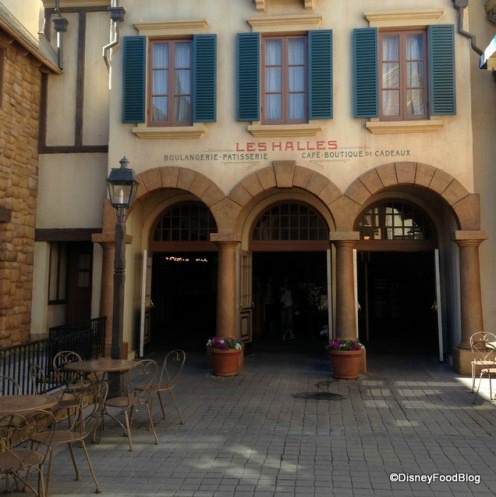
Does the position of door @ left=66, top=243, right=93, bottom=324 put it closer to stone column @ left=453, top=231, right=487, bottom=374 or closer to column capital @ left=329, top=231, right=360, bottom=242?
column capital @ left=329, top=231, right=360, bottom=242

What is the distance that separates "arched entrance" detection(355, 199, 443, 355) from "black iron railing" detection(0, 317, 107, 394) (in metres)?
5.74

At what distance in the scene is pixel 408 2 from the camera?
35.0 feet

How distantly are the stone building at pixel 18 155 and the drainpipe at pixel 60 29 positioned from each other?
0.50 ft

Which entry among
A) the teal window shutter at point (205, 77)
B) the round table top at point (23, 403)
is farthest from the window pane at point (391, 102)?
the round table top at point (23, 403)

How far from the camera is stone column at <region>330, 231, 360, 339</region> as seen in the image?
1030cm

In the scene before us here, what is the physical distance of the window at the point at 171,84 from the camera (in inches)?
437

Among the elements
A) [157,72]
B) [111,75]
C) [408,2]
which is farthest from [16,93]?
[408,2]

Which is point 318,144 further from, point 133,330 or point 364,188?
point 133,330

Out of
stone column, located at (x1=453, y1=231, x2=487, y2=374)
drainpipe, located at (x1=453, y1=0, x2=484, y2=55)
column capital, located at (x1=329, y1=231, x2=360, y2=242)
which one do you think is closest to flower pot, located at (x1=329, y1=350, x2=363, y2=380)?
stone column, located at (x1=453, y1=231, x2=487, y2=374)

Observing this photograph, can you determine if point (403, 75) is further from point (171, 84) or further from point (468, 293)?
point (171, 84)

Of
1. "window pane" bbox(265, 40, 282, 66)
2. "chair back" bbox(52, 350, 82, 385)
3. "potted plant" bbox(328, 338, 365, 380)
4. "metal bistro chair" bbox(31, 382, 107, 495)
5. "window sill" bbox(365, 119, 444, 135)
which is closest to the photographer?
"metal bistro chair" bbox(31, 382, 107, 495)

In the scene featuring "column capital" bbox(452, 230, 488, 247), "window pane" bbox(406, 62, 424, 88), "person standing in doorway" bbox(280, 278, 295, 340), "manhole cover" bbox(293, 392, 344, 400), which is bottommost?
"manhole cover" bbox(293, 392, 344, 400)

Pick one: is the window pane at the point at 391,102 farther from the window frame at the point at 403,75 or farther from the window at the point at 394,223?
the window at the point at 394,223

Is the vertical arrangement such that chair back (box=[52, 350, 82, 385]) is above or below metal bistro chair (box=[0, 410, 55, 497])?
above
